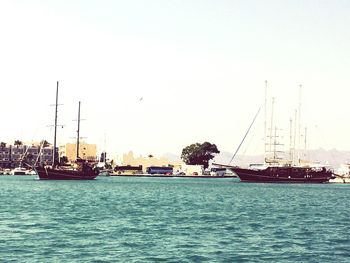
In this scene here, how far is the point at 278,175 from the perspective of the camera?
159m

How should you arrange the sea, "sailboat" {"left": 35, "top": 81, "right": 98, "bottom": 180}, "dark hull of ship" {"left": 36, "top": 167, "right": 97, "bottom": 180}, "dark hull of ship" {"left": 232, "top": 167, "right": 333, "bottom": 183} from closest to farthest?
the sea
"dark hull of ship" {"left": 36, "top": 167, "right": 97, "bottom": 180}
"sailboat" {"left": 35, "top": 81, "right": 98, "bottom": 180}
"dark hull of ship" {"left": 232, "top": 167, "right": 333, "bottom": 183}

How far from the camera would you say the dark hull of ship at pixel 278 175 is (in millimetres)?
159125

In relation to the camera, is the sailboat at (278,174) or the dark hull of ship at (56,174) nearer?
the dark hull of ship at (56,174)

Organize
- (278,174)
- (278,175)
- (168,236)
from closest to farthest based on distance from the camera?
(168,236)
(278,175)
(278,174)

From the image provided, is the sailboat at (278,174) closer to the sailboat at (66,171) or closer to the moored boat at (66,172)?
the moored boat at (66,172)

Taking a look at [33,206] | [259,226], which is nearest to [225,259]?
[259,226]

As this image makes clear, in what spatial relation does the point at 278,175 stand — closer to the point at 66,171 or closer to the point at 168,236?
the point at 66,171

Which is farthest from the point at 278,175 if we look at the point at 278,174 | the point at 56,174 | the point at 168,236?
the point at 168,236

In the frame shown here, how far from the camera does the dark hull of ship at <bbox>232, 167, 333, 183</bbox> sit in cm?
15912

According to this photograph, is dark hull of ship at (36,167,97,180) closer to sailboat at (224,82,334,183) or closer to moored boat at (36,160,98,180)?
moored boat at (36,160,98,180)

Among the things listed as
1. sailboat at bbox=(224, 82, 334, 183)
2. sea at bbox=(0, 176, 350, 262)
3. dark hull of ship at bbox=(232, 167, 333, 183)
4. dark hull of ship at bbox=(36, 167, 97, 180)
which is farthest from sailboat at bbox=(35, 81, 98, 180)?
sea at bbox=(0, 176, 350, 262)

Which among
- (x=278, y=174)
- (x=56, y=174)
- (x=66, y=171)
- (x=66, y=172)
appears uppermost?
(x=278, y=174)

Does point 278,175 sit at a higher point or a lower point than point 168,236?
higher

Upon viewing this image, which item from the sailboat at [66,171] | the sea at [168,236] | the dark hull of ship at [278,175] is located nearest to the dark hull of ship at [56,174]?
the sailboat at [66,171]
